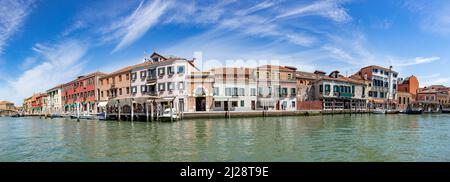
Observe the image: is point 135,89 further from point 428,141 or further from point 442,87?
point 442,87

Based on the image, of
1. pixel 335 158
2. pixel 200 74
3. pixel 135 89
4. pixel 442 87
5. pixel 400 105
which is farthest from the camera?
pixel 442 87

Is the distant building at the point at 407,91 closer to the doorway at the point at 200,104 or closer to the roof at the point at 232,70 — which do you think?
the roof at the point at 232,70

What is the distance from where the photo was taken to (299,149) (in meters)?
11.3

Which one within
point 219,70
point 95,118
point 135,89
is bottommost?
point 95,118

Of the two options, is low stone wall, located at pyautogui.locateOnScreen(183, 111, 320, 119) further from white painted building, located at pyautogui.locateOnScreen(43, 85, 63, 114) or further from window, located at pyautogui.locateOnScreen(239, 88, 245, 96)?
white painted building, located at pyautogui.locateOnScreen(43, 85, 63, 114)

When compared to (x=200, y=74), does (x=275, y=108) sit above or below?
below

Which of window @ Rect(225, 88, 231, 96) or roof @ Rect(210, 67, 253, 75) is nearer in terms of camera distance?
window @ Rect(225, 88, 231, 96)

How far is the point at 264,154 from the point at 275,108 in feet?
110

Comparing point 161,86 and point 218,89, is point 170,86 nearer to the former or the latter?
point 161,86

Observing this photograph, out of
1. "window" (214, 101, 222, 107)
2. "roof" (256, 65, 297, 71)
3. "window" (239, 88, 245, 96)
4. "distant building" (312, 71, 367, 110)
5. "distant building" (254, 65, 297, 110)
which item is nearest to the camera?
"window" (214, 101, 222, 107)

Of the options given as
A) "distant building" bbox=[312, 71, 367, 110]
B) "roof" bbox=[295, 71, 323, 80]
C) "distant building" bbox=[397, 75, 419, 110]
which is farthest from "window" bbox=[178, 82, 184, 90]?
"distant building" bbox=[397, 75, 419, 110]

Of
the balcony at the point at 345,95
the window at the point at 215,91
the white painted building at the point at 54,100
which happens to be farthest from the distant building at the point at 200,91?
the white painted building at the point at 54,100
